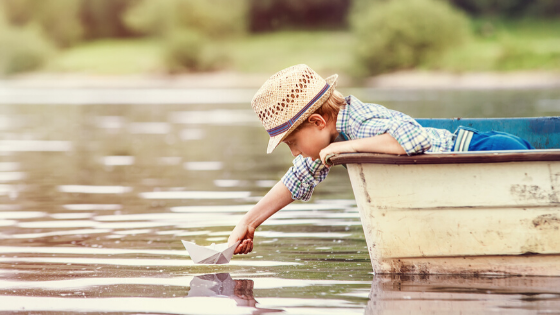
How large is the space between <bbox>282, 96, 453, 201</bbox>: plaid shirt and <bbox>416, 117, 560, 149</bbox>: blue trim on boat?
0.96 m

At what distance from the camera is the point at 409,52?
5750 cm

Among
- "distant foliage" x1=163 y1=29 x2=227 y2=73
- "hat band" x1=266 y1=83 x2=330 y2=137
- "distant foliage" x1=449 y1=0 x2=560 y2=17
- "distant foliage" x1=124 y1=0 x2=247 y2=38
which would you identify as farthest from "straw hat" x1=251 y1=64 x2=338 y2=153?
"distant foliage" x1=449 y1=0 x2=560 y2=17

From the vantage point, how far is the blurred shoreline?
172 feet

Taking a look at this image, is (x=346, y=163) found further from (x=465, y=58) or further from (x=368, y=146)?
(x=465, y=58)

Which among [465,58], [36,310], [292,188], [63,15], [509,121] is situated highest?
[63,15]

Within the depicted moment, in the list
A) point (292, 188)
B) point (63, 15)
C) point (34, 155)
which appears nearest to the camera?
point (292, 188)

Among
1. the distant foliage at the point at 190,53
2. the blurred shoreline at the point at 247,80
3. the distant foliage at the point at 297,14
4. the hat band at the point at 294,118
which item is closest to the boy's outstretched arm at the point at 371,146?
the hat band at the point at 294,118

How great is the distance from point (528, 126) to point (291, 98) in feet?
6.90

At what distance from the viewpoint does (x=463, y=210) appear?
13.1 ft

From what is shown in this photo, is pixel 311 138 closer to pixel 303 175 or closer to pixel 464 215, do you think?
pixel 303 175

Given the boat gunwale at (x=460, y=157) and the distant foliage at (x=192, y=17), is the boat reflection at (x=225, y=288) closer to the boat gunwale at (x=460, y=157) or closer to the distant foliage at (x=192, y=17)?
the boat gunwale at (x=460, y=157)

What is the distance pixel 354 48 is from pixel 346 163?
57.0 meters

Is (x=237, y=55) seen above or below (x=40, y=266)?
above

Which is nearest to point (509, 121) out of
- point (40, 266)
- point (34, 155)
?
point (40, 266)
